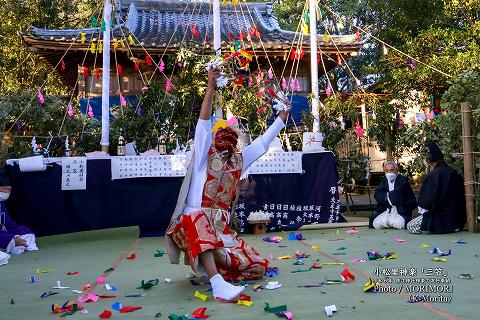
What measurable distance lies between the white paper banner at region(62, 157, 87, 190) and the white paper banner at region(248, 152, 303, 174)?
236 cm

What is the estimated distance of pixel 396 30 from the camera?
1298 centimetres

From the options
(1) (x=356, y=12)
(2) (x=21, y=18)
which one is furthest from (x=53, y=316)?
(1) (x=356, y=12)

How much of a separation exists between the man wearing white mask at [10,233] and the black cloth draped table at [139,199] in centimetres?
49

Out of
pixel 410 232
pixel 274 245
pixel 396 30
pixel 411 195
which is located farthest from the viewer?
pixel 396 30

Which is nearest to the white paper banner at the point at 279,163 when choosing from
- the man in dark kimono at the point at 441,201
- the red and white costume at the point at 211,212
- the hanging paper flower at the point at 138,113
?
the man in dark kimono at the point at 441,201

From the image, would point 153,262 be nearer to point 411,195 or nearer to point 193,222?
point 193,222

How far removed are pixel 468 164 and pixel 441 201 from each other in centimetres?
59

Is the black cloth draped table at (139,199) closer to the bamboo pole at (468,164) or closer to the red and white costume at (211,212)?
the bamboo pole at (468,164)

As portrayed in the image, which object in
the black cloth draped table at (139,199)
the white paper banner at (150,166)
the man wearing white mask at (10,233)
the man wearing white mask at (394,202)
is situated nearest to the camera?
the man wearing white mask at (10,233)

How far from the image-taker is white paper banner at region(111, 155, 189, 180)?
7.42 metres

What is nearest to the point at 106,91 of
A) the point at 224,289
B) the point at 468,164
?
the point at 468,164

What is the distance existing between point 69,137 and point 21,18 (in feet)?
28.6

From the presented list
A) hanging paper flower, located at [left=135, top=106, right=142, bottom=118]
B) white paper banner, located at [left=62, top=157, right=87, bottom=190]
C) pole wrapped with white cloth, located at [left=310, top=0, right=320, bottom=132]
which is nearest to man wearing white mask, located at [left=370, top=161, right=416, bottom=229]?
pole wrapped with white cloth, located at [left=310, top=0, right=320, bottom=132]

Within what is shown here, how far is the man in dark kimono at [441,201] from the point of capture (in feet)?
22.2
